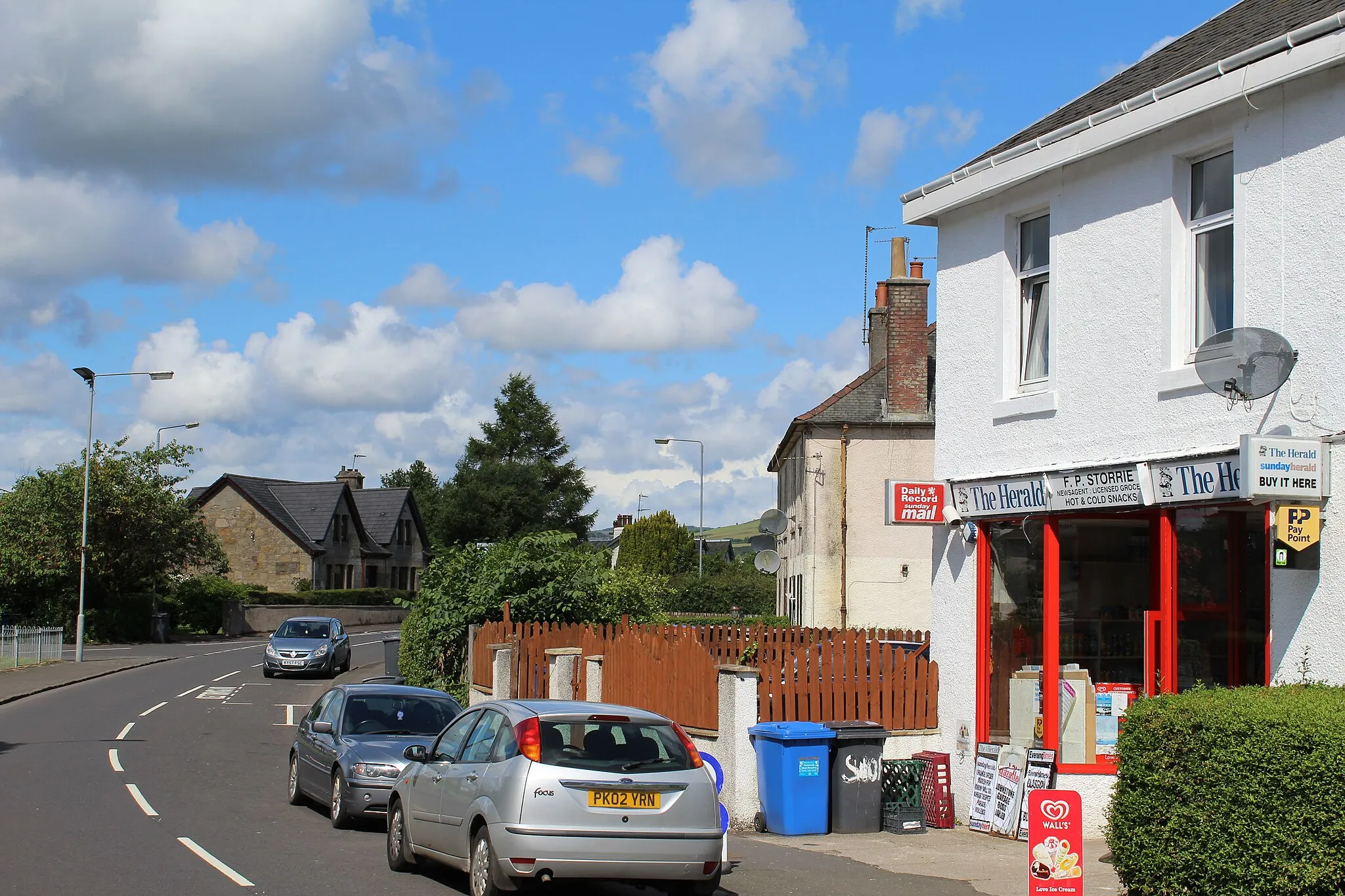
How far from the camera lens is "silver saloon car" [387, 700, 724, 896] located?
8.74 metres

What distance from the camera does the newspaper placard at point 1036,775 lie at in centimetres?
1244

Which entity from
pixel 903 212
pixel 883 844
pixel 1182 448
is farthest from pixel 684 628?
pixel 1182 448

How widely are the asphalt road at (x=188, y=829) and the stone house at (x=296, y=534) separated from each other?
48.2 m

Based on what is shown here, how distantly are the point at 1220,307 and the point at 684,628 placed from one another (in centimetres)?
759

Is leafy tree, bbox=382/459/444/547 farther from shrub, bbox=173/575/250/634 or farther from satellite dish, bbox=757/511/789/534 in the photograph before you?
satellite dish, bbox=757/511/789/534

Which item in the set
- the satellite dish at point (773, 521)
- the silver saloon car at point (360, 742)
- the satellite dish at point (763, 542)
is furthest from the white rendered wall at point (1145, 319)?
the satellite dish at point (763, 542)

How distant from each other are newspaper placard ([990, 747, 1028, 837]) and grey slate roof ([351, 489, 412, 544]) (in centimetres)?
7586

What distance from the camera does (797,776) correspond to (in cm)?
1275

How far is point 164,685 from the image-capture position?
3195 cm

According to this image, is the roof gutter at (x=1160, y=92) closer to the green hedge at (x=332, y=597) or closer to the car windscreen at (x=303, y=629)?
the car windscreen at (x=303, y=629)

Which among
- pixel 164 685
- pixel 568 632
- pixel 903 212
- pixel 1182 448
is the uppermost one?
pixel 903 212

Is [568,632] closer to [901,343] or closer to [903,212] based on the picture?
[903,212]

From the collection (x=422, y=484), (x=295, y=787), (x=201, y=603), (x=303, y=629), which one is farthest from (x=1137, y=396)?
(x=422, y=484)

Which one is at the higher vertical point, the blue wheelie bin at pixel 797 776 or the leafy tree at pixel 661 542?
the leafy tree at pixel 661 542
